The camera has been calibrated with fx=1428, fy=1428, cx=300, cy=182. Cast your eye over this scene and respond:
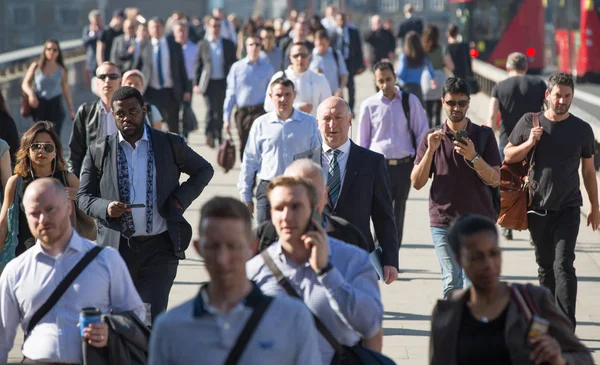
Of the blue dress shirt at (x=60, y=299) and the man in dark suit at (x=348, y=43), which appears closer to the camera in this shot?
the blue dress shirt at (x=60, y=299)

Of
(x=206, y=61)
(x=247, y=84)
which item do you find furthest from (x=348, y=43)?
(x=247, y=84)

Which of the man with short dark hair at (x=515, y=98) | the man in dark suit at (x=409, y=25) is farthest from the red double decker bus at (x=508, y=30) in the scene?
the man with short dark hair at (x=515, y=98)

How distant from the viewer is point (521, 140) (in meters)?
8.95

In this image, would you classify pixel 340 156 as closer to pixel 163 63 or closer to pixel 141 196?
pixel 141 196

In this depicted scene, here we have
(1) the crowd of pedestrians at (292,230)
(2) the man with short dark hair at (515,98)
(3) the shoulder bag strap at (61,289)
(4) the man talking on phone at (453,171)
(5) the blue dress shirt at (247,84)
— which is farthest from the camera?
(5) the blue dress shirt at (247,84)

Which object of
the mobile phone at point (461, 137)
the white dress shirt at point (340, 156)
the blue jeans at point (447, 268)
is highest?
the mobile phone at point (461, 137)

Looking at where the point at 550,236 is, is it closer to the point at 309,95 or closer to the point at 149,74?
the point at 309,95

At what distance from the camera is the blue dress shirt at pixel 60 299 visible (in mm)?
5578

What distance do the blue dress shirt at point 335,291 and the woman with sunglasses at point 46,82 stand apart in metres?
10.5

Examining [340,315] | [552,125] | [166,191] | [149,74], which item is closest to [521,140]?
[552,125]

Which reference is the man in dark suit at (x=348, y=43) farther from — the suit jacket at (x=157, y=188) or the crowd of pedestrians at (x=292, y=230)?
the suit jacket at (x=157, y=188)

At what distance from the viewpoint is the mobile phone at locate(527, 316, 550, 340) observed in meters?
4.70

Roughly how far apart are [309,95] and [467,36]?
81.8ft

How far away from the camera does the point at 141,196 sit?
7.59 metres
